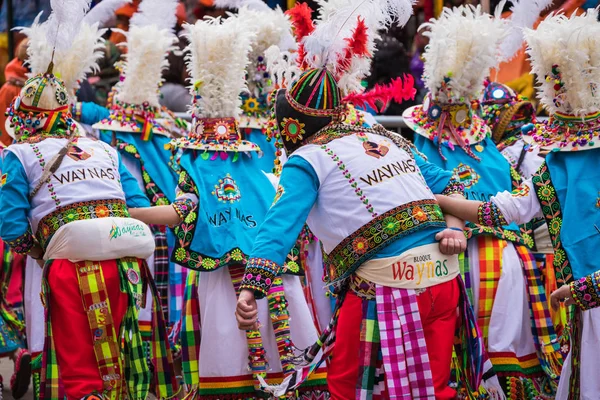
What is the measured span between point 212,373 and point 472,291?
5.37 ft

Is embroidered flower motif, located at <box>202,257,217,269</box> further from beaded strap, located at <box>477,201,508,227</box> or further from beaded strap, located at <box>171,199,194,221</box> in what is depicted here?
beaded strap, located at <box>477,201,508,227</box>

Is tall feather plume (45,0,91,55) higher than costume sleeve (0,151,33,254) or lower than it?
higher

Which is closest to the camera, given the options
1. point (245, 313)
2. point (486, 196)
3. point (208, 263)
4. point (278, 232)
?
point (245, 313)

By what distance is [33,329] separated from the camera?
6594mm

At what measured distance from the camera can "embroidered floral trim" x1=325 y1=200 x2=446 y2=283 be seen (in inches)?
167

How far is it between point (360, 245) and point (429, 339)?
19.7 inches

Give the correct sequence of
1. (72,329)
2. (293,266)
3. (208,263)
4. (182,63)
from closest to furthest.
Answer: (72,329) → (208,263) → (293,266) → (182,63)

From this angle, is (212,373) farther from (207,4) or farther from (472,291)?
(207,4)

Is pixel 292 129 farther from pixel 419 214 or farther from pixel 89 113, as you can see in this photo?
pixel 89 113

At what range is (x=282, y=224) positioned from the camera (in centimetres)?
417

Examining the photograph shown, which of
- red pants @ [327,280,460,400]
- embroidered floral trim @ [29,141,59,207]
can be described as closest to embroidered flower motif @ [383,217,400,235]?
red pants @ [327,280,460,400]

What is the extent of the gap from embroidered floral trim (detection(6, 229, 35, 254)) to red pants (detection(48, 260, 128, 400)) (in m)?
0.22

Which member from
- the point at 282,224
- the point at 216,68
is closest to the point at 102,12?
the point at 216,68

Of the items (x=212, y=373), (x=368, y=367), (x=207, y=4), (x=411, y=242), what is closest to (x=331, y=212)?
(x=411, y=242)
